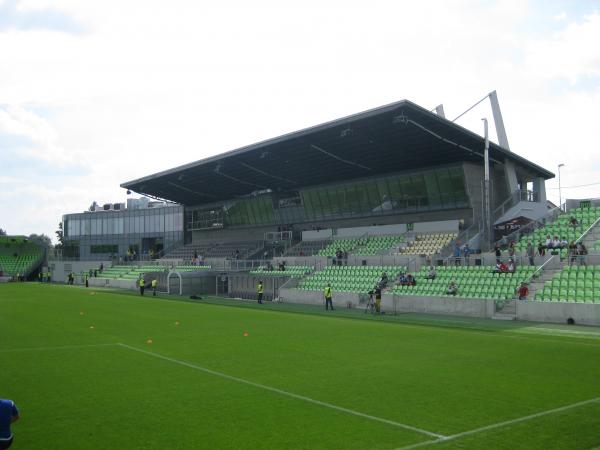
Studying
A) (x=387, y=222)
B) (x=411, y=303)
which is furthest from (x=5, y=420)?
(x=387, y=222)

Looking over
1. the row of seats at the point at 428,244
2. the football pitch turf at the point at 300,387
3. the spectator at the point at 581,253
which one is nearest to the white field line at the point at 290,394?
the football pitch turf at the point at 300,387

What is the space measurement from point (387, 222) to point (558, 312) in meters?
28.3

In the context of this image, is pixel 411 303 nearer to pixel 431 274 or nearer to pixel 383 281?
pixel 431 274

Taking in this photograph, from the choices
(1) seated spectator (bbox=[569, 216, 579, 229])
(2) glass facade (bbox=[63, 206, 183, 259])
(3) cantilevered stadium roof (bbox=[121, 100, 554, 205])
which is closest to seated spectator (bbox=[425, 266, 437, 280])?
(1) seated spectator (bbox=[569, 216, 579, 229])

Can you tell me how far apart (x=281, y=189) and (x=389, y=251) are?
20726 millimetres

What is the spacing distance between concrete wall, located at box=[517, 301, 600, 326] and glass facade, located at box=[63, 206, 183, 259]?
191ft

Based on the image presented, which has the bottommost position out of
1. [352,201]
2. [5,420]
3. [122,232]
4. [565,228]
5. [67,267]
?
[5,420]

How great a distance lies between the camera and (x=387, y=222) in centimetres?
5450

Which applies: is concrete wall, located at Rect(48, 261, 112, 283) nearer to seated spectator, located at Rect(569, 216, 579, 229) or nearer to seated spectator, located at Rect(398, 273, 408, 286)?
seated spectator, located at Rect(398, 273, 408, 286)

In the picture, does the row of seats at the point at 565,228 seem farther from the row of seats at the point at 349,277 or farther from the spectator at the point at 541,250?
the row of seats at the point at 349,277

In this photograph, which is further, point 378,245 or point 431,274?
point 378,245

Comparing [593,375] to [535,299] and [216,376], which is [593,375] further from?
[535,299]

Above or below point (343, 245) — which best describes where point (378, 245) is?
below

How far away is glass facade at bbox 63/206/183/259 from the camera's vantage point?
3179 inches
